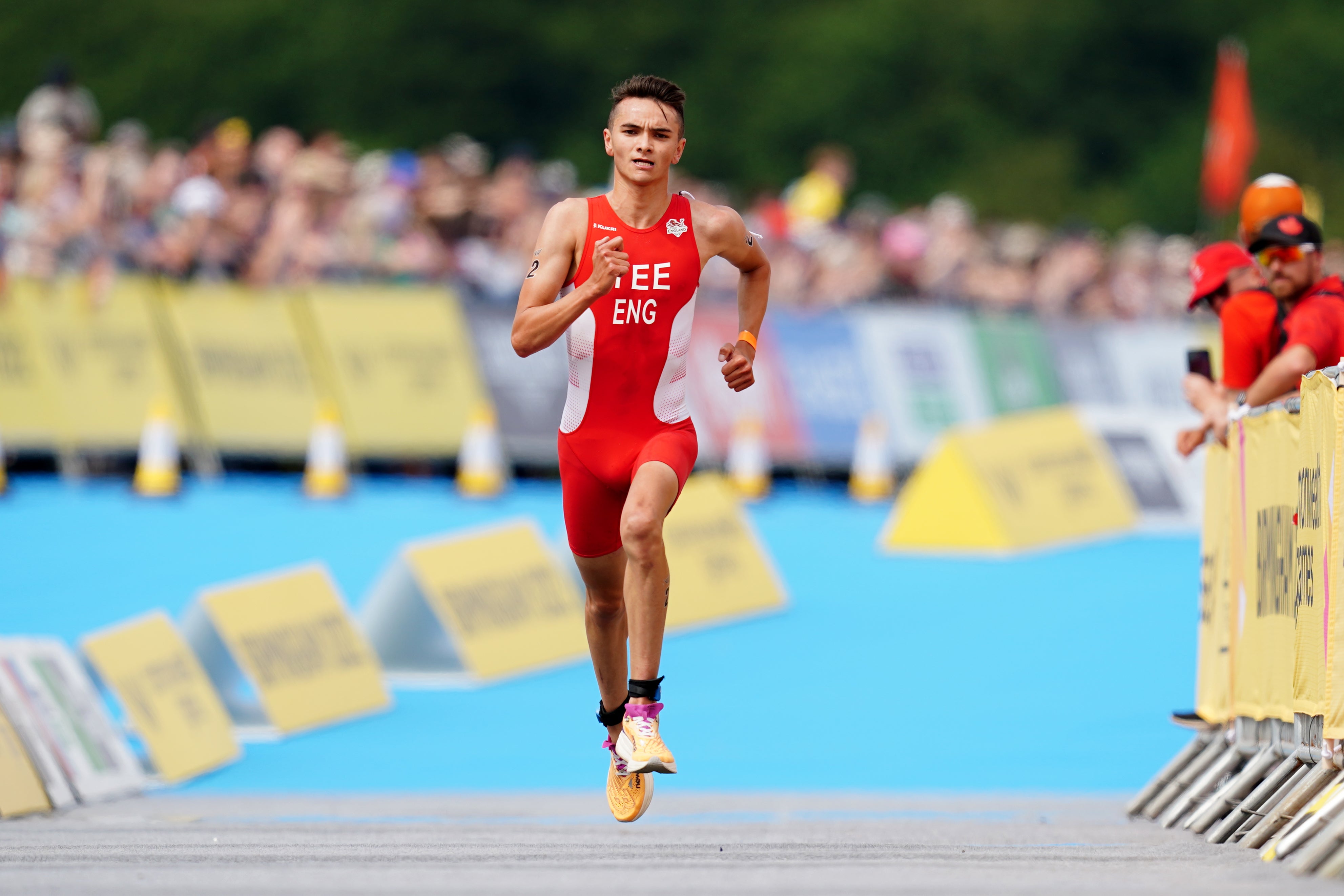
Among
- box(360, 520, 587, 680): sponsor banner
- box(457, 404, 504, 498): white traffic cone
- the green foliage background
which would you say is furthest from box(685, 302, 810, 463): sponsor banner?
the green foliage background

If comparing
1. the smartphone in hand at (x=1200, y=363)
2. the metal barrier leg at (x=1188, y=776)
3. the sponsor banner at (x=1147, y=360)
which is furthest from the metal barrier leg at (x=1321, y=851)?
the sponsor banner at (x=1147, y=360)

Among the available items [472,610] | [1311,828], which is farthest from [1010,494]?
[1311,828]

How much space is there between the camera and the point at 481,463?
19.0 m

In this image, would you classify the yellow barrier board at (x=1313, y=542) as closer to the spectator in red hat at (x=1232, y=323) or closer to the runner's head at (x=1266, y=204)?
the spectator in red hat at (x=1232, y=323)

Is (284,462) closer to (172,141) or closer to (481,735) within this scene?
(481,735)

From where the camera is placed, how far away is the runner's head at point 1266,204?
27.9 ft

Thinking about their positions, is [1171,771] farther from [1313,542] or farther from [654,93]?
[654,93]

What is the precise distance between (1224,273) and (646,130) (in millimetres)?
3030

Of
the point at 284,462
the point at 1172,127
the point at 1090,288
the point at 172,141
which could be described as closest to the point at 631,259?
the point at 284,462

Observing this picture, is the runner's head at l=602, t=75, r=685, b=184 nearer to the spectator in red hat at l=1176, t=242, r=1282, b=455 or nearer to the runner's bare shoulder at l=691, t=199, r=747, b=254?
the runner's bare shoulder at l=691, t=199, r=747, b=254

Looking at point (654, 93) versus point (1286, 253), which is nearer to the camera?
point (654, 93)

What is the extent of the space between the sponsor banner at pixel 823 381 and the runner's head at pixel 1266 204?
1226 cm

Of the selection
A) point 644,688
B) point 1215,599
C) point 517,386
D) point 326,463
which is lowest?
point 644,688

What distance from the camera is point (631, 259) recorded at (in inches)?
275
